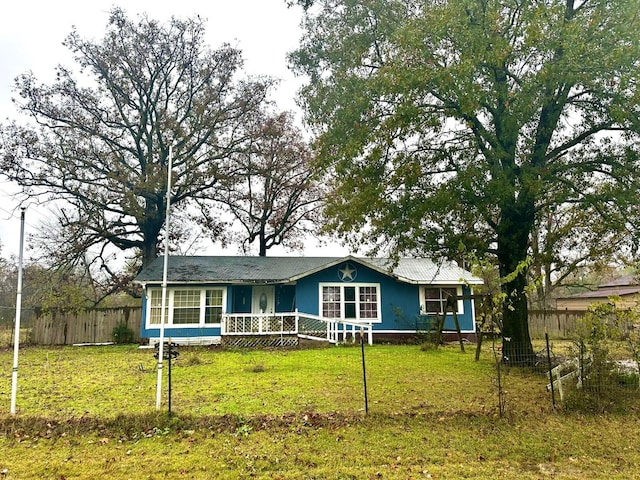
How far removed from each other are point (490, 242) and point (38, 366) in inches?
544

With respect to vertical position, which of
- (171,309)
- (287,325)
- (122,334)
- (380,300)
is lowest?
(122,334)

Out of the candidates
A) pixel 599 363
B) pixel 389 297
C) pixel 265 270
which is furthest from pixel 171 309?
pixel 599 363

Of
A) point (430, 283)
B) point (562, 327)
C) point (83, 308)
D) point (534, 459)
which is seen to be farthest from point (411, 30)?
point (562, 327)

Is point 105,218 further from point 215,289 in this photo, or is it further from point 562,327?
point 562,327

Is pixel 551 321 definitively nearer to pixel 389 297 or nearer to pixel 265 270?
pixel 389 297

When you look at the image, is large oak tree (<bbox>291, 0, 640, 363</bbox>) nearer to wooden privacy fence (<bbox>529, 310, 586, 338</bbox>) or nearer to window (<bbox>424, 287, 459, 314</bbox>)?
window (<bbox>424, 287, 459, 314</bbox>)

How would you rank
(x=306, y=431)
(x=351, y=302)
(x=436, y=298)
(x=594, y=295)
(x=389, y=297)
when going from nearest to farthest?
(x=306, y=431) < (x=351, y=302) < (x=389, y=297) < (x=436, y=298) < (x=594, y=295)

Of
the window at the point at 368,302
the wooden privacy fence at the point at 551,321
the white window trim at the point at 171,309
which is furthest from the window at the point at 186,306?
the wooden privacy fence at the point at 551,321

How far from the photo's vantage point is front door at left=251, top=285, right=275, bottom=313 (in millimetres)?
20250

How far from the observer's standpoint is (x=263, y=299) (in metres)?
20.4

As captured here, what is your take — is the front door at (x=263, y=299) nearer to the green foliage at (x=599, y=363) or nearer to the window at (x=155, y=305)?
the window at (x=155, y=305)

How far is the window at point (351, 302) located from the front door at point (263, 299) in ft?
8.78

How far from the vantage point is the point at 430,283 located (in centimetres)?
1953

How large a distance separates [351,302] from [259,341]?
15.0ft
